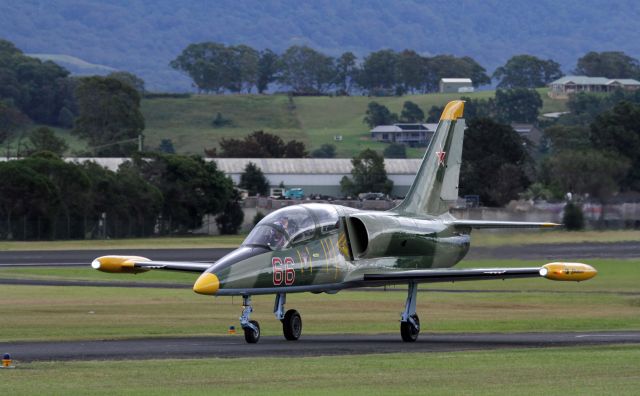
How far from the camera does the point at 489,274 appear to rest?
30.6 m

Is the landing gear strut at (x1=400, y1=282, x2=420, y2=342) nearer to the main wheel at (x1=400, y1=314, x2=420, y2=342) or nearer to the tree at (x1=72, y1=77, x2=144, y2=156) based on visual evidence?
the main wheel at (x1=400, y1=314, x2=420, y2=342)

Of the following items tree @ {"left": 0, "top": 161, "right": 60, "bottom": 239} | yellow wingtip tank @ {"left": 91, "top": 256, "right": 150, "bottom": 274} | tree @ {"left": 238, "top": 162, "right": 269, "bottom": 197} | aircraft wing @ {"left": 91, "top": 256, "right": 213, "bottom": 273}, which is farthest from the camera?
tree @ {"left": 238, "top": 162, "right": 269, "bottom": 197}

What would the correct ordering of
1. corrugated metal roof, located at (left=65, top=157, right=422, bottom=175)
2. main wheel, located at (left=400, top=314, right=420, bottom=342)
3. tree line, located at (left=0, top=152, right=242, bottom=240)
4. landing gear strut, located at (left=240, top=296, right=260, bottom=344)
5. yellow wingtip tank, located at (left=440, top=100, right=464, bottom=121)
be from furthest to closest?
1. corrugated metal roof, located at (left=65, top=157, right=422, bottom=175)
2. tree line, located at (left=0, top=152, right=242, bottom=240)
3. yellow wingtip tank, located at (left=440, top=100, right=464, bottom=121)
4. main wheel, located at (left=400, top=314, right=420, bottom=342)
5. landing gear strut, located at (left=240, top=296, right=260, bottom=344)

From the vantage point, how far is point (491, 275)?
30.6 m

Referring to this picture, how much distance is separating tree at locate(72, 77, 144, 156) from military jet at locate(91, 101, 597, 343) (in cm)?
15586

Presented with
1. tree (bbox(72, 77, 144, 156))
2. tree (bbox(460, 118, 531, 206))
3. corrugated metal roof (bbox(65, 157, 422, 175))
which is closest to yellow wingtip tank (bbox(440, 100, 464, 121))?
tree (bbox(460, 118, 531, 206))

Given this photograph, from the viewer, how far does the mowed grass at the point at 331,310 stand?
36.0 meters

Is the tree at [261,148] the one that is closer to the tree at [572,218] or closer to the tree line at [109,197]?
the tree line at [109,197]

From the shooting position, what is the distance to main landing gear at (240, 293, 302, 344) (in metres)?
29.7

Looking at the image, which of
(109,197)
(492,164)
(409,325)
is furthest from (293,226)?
(492,164)

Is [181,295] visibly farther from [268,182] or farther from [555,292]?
[268,182]

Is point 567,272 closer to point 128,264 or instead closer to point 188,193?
point 128,264

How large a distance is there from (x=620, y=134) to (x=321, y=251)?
95366 mm

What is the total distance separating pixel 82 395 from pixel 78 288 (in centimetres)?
3327
